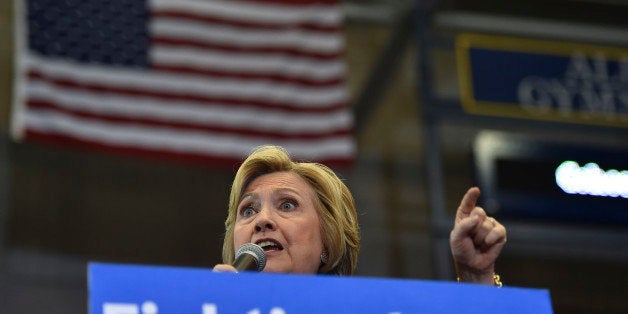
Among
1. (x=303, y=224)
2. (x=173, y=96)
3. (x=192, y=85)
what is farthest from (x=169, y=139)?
(x=303, y=224)

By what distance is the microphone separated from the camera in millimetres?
2764

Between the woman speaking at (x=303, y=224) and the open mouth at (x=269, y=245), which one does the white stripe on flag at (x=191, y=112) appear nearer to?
the woman speaking at (x=303, y=224)

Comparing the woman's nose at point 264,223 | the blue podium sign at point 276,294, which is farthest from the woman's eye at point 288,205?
the blue podium sign at point 276,294

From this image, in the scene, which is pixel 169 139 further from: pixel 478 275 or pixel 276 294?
pixel 276 294

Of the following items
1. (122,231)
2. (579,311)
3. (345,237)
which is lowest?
(579,311)

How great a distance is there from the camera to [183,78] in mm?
7789

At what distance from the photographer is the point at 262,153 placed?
337 cm

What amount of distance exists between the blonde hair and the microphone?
385 millimetres

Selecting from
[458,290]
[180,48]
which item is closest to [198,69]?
[180,48]

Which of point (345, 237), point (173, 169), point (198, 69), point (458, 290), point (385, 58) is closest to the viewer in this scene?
point (458, 290)

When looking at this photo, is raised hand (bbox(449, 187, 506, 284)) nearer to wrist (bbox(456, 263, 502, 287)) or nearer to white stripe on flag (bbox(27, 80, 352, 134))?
wrist (bbox(456, 263, 502, 287))

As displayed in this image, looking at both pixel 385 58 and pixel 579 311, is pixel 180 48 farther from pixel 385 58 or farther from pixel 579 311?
pixel 579 311

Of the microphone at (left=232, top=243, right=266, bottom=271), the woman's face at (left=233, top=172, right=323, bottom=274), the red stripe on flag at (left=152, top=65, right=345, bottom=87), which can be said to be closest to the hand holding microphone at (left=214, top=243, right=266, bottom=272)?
the microphone at (left=232, top=243, right=266, bottom=271)

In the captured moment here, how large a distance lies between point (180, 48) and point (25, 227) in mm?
1620
